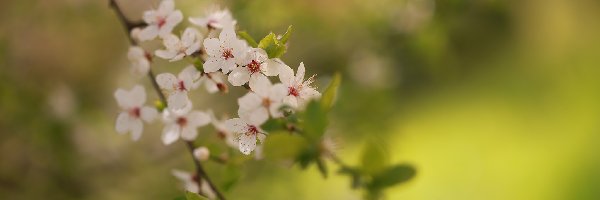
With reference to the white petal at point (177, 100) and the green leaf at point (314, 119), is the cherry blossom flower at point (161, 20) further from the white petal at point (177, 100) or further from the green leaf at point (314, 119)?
the green leaf at point (314, 119)

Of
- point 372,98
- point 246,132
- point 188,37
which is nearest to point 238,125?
point 246,132

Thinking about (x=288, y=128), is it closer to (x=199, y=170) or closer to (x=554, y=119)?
(x=199, y=170)

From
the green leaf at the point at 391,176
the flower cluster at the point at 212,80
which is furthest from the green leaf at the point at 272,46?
the green leaf at the point at 391,176

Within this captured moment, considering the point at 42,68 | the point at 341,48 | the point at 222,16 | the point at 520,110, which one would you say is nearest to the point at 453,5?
the point at 341,48

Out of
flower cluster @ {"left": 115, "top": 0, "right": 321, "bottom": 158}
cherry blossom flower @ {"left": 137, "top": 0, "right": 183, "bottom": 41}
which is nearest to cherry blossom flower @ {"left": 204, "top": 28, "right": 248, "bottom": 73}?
flower cluster @ {"left": 115, "top": 0, "right": 321, "bottom": 158}

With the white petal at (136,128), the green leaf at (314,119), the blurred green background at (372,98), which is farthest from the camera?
the blurred green background at (372,98)
